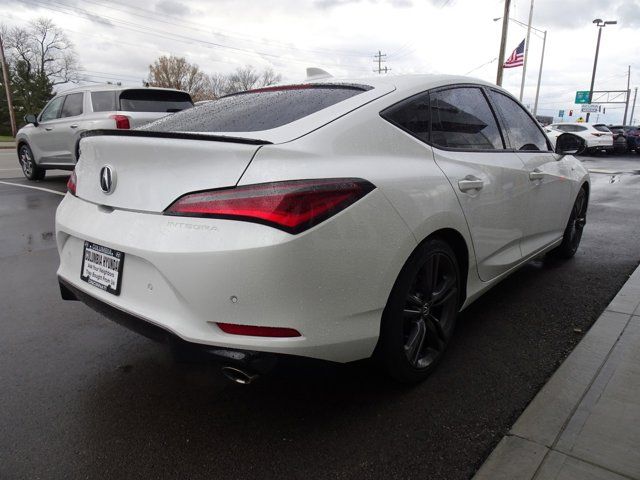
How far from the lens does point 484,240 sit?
2.77 metres

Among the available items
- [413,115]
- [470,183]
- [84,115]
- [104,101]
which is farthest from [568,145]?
[84,115]

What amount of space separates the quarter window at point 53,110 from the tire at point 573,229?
901cm

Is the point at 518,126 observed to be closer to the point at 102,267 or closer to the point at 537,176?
the point at 537,176

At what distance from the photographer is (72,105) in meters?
8.91

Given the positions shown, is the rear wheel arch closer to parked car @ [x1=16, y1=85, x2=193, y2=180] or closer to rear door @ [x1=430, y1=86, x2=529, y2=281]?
rear door @ [x1=430, y1=86, x2=529, y2=281]

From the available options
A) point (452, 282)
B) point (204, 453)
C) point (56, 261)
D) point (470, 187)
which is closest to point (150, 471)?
point (204, 453)

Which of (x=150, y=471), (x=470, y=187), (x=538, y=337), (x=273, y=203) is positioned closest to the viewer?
(x=273, y=203)

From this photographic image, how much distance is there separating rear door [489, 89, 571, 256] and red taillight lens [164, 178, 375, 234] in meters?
1.94

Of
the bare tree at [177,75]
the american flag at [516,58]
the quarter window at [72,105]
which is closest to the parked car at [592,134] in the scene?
the american flag at [516,58]

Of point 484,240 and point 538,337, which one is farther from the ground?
point 484,240

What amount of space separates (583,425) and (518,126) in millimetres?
2218

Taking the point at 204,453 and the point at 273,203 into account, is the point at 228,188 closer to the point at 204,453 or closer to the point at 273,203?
the point at 273,203

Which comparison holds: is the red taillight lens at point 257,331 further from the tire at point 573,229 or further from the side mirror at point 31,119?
the side mirror at point 31,119

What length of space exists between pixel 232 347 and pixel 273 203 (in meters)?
0.56
